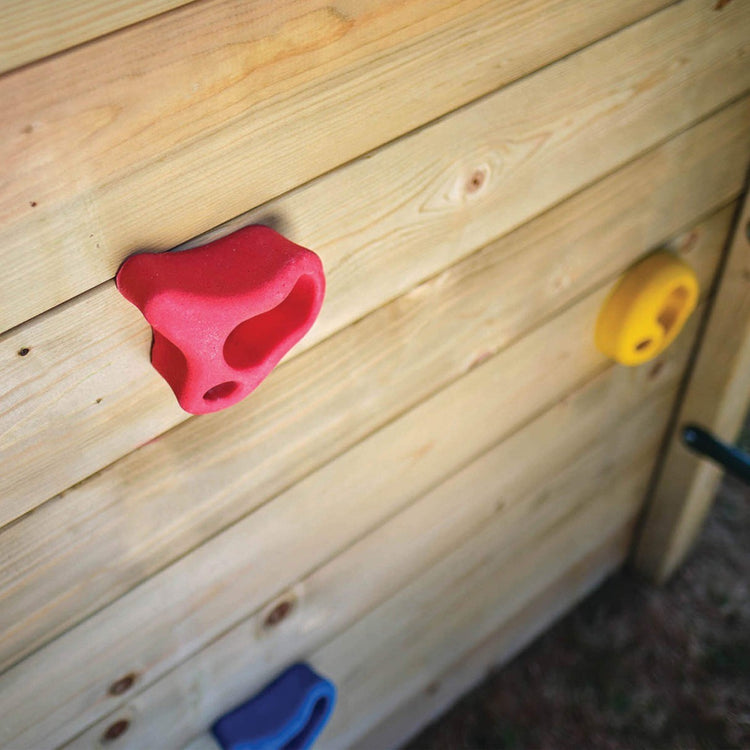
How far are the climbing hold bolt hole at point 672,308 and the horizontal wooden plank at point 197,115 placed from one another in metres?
0.51

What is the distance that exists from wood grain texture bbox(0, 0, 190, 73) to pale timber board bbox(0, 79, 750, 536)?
15 centimetres

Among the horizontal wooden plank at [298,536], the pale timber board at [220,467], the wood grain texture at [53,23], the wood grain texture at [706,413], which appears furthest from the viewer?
the wood grain texture at [706,413]

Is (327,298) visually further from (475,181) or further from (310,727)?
(310,727)

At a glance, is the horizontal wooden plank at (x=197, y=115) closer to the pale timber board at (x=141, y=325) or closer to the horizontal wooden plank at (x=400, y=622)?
the pale timber board at (x=141, y=325)

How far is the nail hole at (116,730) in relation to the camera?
85cm

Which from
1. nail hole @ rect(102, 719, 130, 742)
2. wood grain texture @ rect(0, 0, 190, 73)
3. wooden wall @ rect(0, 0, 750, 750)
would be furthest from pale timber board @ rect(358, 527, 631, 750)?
wood grain texture @ rect(0, 0, 190, 73)

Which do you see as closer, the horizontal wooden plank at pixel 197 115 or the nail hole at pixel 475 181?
the horizontal wooden plank at pixel 197 115

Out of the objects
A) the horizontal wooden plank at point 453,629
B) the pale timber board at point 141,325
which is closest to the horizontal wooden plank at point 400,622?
the horizontal wooden plank at point 453,629

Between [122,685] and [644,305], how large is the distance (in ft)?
2.34

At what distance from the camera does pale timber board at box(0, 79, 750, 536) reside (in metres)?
0.55

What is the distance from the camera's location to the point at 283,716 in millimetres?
943

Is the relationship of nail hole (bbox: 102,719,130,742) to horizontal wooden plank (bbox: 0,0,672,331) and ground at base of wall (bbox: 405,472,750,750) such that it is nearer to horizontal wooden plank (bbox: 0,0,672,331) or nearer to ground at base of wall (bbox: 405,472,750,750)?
horizontal wooden plank (bbox: 0,0,672,331)

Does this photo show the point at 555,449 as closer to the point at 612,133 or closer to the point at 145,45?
the point at 612,133

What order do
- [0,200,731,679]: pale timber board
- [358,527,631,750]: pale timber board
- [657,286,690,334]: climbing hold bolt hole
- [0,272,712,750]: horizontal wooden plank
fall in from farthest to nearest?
[358,527,631,750]: pale timber board → [657,286,690,334]: climbing hold bolt hole → [0,272,712,750]: horizontal wooden plank → [0,200,731,679]: pale timber board
